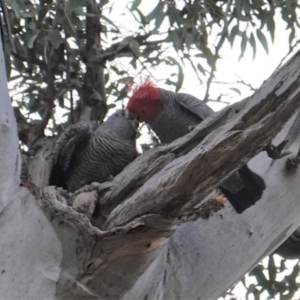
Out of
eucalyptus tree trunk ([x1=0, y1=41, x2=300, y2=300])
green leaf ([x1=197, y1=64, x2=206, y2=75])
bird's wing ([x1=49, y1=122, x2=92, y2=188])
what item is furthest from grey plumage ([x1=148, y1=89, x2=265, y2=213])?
eucalyptus tree trunk ([x1=0, y1=41, x2=300, y2=300])

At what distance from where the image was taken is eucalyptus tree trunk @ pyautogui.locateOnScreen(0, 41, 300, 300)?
→ 1198mm

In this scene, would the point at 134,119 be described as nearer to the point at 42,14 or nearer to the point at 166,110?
the point at 166,110

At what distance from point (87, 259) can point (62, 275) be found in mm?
66

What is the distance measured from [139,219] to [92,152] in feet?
3.37

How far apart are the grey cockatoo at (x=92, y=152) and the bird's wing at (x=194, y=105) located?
0.20 metres

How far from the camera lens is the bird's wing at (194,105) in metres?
2.16

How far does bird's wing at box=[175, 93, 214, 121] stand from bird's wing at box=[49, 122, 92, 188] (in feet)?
1.18

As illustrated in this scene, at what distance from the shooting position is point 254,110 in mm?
1188

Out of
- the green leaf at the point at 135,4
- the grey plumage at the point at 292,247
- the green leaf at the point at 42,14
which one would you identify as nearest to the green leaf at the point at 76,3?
the green leaf at the point at 42,14

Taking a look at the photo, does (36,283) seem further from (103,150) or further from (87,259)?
(103,150)

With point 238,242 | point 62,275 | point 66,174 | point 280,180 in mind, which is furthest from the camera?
point 66,174

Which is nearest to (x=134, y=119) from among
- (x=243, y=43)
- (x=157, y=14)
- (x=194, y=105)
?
(x=194, y=105)

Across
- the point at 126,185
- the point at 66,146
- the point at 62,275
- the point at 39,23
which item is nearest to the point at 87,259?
the point at 62,275

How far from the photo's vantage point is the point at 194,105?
2.21 metres
